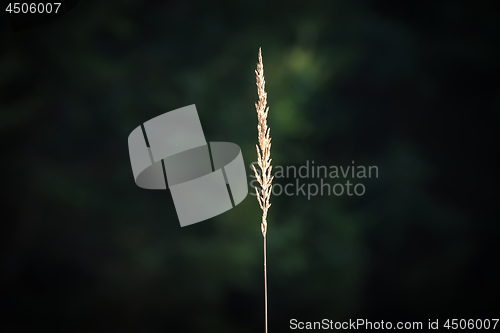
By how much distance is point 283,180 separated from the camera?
2170 millimetres

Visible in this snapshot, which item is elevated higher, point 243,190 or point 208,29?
point 208,29

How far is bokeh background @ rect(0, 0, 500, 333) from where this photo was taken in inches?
85.4

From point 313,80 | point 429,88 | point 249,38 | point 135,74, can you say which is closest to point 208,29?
point 249,38

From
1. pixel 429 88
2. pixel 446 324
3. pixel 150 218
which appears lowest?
pixel 446 324

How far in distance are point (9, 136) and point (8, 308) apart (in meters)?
0.78

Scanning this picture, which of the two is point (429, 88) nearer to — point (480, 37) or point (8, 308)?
point (480, 37)

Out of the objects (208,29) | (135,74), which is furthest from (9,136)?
(208,29)

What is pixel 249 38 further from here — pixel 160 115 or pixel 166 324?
pixel 166 324

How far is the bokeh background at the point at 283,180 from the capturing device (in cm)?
217

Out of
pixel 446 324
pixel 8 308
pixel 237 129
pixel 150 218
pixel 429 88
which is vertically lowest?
pixel 446 324

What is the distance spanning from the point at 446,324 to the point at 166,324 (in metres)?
1.27

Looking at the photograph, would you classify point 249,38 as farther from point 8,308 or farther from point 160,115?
point 8,308

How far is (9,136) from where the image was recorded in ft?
7.14

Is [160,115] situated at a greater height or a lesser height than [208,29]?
lesser
